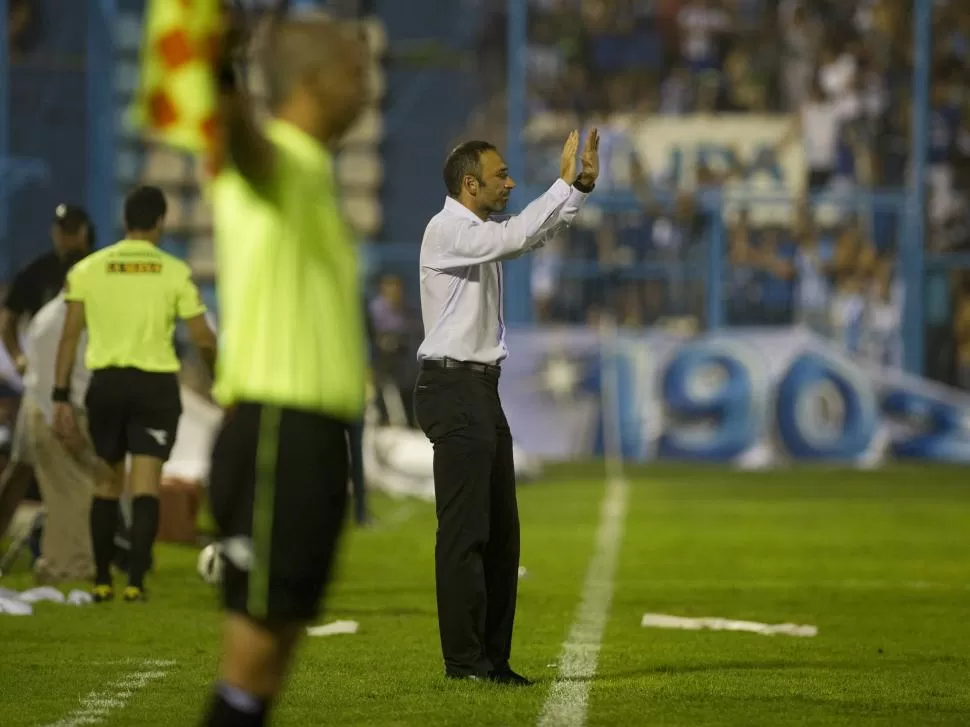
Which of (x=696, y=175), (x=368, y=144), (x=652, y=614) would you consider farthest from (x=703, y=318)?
(x=652, y=614)

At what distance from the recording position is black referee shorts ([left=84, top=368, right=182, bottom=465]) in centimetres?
1070

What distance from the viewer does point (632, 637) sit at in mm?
9719

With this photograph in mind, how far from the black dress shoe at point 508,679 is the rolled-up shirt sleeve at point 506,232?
1.56 metres

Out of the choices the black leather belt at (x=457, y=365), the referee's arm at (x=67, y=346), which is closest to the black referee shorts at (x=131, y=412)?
the referee's arm at (x=67, y=346)

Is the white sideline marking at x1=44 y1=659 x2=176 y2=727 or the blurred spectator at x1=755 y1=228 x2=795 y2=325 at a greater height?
the blurred spectator at x1=755 y1=228 x2=795 y2=325

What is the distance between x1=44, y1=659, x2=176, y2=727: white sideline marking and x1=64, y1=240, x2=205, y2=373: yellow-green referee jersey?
7.54 ft

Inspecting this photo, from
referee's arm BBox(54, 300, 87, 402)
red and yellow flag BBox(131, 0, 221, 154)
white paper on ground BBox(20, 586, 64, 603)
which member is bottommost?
white paper on ground BBox(20, 586, 64, 603)

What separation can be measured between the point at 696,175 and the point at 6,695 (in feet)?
63.0

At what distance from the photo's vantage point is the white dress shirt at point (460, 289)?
7.82 m

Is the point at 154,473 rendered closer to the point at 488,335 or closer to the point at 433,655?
the point at 433,655

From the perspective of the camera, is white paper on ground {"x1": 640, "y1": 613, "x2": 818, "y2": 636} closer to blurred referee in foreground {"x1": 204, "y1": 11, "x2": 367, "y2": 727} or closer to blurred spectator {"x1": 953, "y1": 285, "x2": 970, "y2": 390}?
blurred referee in foreground {"x1": 204, "y1": 11, "x2": 367, "y2": 727}

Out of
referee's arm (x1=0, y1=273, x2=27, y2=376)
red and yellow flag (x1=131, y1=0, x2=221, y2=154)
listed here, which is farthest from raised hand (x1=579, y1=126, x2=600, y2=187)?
referee's arm (x1=0, y1=273, x2=27, y2=376)

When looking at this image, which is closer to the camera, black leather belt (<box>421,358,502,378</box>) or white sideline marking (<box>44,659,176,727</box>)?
white sideline marking (<box>44,659,176,727</box>)

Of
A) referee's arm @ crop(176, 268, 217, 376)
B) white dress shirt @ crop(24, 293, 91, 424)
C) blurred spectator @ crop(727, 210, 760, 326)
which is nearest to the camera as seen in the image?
referee's arm @ crop(176, 268, 217, 376)
